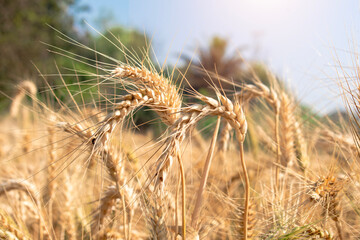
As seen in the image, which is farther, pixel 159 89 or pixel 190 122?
pixel 159 89

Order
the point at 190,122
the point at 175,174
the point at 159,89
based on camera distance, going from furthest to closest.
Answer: the point at 175,174 → the point at 159,89 → the point at 190,122

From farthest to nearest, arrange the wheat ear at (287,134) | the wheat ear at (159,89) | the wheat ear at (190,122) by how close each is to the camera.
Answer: the wheat ear at (287,134), the wheat ear at (159,89), the wheat ear at (190,122)

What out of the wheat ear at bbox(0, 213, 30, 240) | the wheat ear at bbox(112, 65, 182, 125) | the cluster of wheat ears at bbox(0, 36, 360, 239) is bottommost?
the wheat ear at bbox(0, 213, 30, 240)

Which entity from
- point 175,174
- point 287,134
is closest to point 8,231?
point 175,174

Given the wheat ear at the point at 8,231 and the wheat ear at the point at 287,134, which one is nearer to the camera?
the wheat ear at the point at 8,231

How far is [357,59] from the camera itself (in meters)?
0.93

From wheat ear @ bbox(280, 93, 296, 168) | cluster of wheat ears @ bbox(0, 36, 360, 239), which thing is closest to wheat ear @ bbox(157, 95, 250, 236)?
cluster of wheat ears @ bbox(0, 36, 360, 239)

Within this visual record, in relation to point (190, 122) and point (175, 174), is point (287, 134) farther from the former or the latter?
point (190, 122)

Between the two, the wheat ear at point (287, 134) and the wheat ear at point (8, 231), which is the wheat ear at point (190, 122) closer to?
the wheat ear at point (8, 231)

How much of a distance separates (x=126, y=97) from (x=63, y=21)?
13.1 metres

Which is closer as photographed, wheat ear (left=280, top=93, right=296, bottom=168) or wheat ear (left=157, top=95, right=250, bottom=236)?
wheat ear (left=157, top=95, right=250, bottom=236)

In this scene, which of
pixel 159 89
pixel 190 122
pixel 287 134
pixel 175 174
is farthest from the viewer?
pixel 287 134

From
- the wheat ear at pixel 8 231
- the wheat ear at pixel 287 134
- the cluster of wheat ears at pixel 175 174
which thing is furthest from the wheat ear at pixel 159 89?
the wheat ear at pixel 287 134

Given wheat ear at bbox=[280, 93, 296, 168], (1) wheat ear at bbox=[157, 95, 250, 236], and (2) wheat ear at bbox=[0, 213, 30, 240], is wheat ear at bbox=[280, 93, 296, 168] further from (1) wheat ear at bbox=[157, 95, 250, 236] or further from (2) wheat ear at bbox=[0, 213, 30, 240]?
(2) wheat ear at bbox=[0, 213, 30, 240]
